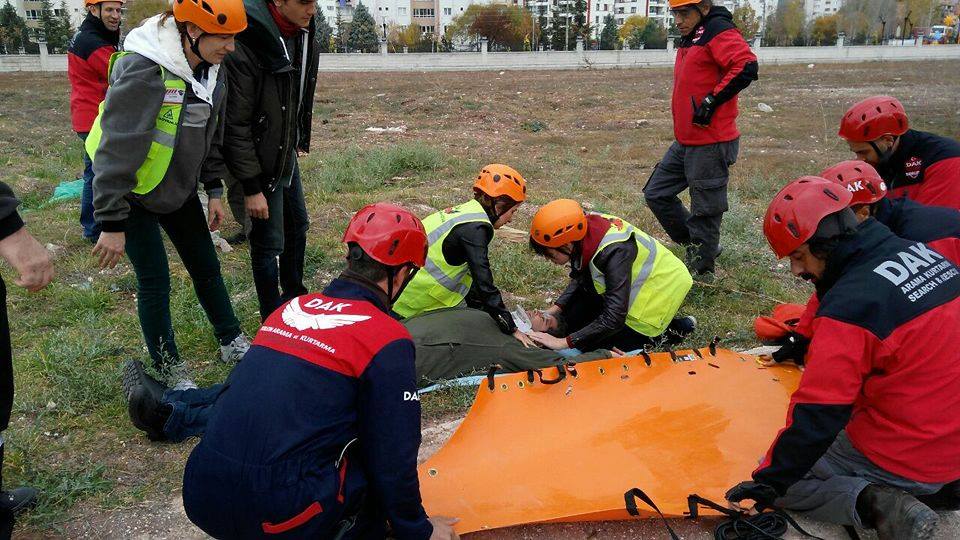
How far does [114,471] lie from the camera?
129 inches

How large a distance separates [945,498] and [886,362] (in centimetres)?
76

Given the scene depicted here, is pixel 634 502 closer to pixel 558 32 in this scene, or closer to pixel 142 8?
pixel 142 8

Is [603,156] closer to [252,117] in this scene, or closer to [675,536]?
[252,117]

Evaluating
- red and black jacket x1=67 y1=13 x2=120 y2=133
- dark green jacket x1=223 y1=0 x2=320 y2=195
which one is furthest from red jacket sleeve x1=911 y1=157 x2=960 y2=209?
red and black jacket x1=67 y1=13 x2=120 y2=133

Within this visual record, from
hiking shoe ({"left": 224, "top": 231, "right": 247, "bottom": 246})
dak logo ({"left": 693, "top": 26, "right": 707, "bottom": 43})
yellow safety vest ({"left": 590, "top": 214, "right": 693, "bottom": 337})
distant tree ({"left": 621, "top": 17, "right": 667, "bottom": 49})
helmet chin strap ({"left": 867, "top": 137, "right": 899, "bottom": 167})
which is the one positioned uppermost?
distant tree ({"left": 621, "top": 17, "right": 667, "bottom": 49})

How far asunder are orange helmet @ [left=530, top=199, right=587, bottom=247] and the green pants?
2.16 ft

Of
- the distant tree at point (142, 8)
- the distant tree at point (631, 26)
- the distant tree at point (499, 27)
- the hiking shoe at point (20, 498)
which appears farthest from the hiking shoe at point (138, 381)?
the distant tree at point (631, 26)

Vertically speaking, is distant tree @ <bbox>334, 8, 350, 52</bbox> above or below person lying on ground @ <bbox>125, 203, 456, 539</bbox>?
above

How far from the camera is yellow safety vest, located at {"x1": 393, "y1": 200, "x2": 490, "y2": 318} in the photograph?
426 cm

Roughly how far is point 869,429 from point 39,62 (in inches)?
1537

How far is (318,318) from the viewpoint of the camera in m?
2.19

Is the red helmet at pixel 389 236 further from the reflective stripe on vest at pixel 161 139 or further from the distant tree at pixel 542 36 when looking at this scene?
the distant tree at pixel 542 36

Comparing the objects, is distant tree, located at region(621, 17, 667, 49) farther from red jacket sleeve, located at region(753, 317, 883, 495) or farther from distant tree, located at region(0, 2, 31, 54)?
red jacket sleeve, located at region(753, 317, 883, 495)

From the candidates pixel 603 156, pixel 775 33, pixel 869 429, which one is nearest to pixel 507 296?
pixel 869 429
